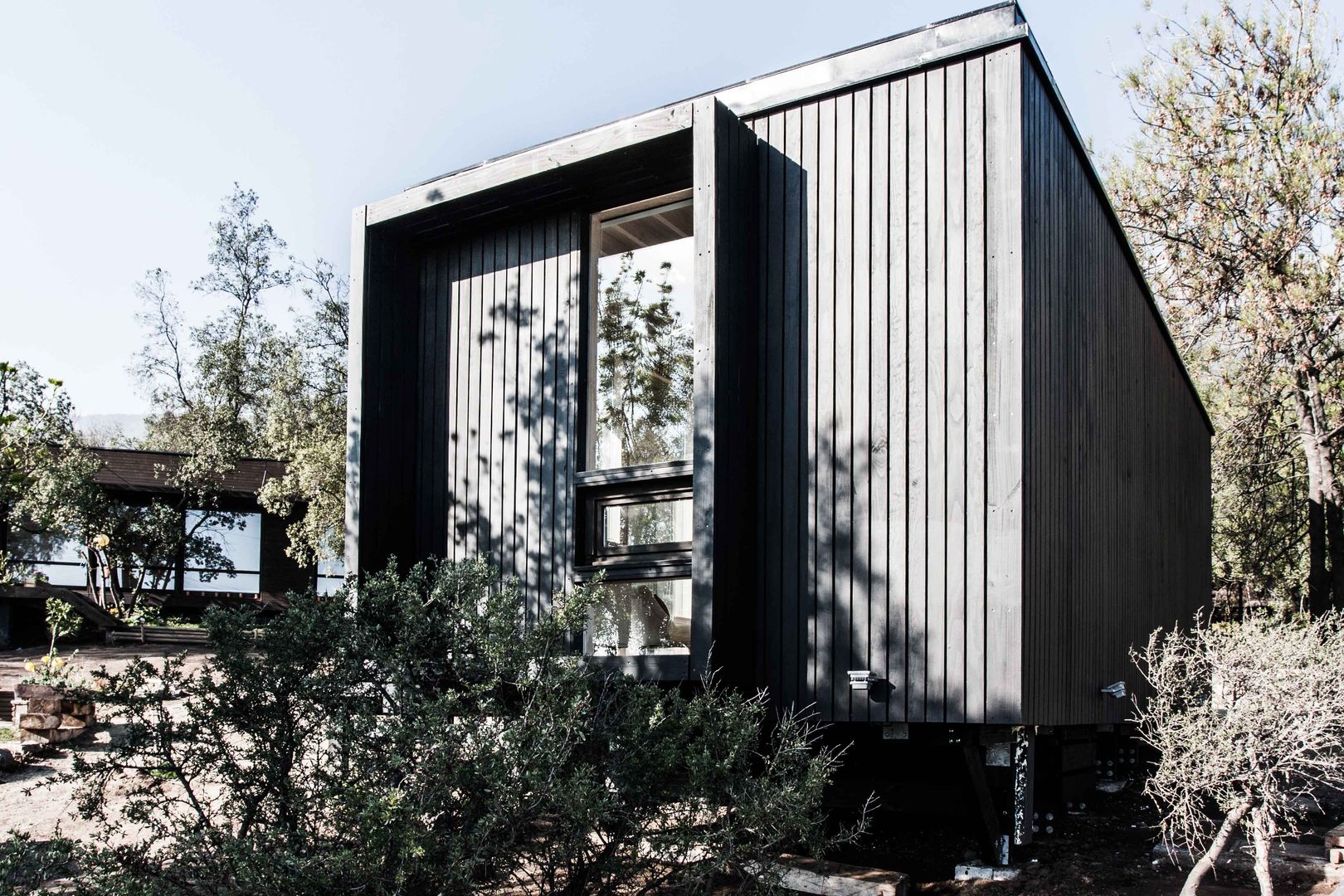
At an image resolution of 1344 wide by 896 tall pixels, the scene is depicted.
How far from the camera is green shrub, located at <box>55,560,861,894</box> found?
452 centimetres

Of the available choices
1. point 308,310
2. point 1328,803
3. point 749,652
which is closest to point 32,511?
point 308,310

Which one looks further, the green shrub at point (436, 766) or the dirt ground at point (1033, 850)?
A: the dirt ground at point (1033, 850)

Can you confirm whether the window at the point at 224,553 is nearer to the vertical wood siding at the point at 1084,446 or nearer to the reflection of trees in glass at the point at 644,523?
the reflection of trees in glass at the point at 644,523

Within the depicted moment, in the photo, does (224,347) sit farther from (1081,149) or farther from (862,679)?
(862,679)

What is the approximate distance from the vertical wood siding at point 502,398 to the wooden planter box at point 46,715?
156 inches

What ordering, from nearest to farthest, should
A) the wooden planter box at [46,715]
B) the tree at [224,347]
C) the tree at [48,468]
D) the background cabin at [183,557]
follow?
the wooden planter box at [46,715] → the tree at [48,468] → the background cabin at [183,557] → the tree at [224,347]

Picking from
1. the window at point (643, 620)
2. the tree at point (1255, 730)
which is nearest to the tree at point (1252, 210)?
the tree at point (1255, 730)

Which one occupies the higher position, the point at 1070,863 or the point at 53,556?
the point at 53,556

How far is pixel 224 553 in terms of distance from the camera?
2023 cm

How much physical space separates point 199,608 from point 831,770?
687 inches

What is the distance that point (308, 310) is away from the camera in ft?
81.3

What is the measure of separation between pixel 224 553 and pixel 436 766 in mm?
17200

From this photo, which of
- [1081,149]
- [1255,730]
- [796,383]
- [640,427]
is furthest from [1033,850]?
[1081,149]

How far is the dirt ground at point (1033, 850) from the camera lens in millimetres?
6215
